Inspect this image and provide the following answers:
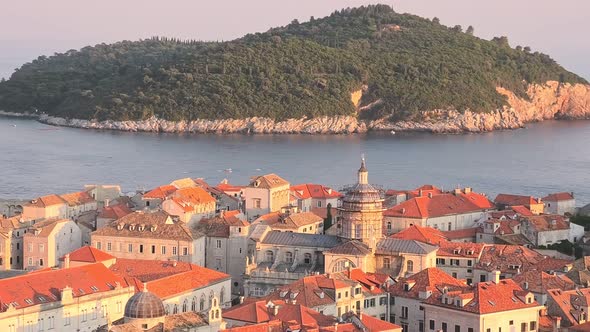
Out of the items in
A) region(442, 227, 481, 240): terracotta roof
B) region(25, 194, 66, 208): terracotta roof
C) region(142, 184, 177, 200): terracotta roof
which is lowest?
region(442, 227, 481, 240): terracotta roof

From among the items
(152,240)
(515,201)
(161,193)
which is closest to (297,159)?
(515,201)

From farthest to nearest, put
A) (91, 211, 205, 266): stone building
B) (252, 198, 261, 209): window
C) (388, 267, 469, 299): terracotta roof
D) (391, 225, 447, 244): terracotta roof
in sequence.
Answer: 1. (252, 198, 261, 209): window
2. (91, 211, 205, 266): stone building
3. (391, 225, 447, 244): terracotta roof
4. (388, 267, 469, 299): terracotta roof

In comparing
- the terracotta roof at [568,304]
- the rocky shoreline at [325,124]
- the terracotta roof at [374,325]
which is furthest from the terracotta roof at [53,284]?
the rocky shoreline at [325,124]

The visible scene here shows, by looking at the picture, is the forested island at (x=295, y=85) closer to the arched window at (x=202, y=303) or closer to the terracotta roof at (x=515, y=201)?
the terracotta roof at (x=515, y=201)

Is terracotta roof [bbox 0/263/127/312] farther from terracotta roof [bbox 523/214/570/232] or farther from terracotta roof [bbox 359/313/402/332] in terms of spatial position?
terracotta roof [bbox 523/214/570/232]

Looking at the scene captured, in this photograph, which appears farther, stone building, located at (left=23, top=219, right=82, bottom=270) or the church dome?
stone building, located at (left=23, top=219, right=82, bottom=270)

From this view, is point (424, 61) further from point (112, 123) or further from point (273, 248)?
point (273, 248)

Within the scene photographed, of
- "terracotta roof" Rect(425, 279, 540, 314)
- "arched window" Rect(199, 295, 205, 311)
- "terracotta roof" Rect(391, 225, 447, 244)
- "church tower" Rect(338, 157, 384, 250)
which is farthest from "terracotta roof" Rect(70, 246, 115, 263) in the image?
"terracotta roof" Rect(425, 279, 540, 314)

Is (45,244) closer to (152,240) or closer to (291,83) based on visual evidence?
(152,240)
